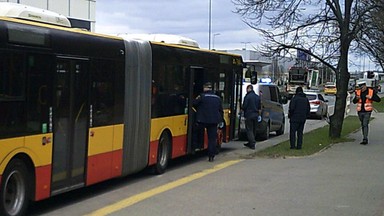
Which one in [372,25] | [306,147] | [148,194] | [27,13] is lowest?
[148,194]

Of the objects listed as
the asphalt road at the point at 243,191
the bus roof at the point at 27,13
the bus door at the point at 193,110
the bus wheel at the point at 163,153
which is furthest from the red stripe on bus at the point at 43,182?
the bus door at the point at 193,110

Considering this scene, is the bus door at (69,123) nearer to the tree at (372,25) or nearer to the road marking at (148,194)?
the road marking at (148,194)

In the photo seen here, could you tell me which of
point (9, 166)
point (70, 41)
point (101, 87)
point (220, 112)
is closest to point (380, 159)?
point (220, 112)

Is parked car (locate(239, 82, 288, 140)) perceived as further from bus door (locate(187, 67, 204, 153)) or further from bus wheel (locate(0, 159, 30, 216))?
bus wheel (locate(0, 159, 30, 216))

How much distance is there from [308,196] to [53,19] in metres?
4.86

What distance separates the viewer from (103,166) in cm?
1071

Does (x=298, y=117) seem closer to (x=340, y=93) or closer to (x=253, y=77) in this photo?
(x=253, y=77)

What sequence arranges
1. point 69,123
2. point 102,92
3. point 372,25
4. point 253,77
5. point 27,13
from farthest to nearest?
point 372,25 < point 253,77 < point 102,92 < point 69,123 < point 27,13

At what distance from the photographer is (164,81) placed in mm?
13352

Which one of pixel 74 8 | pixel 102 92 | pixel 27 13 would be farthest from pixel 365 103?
pixel 74 8

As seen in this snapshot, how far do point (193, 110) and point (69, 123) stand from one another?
Answer: 5710 millimetres

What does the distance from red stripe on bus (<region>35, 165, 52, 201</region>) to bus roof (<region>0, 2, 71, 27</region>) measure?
212 centimetres

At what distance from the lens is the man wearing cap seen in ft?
48.0

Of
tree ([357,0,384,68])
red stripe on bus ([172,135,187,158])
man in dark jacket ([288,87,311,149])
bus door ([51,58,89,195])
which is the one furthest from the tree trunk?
bus door ([51,58,89,195])
